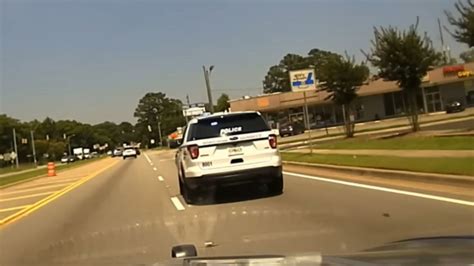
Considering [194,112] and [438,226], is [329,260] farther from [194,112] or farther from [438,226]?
[194,112]

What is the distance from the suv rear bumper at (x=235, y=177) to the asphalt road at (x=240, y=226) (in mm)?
503

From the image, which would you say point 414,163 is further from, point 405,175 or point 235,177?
point 235,177

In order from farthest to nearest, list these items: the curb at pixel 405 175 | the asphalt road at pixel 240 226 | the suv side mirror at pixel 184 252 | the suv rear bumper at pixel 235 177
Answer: the suv rear bumper at pixel 235 177
the curb at pixel 405 175
the asphalt road at pixel 240 226
the suv side mirror at pixel 184 252

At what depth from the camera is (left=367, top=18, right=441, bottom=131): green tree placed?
1221 inches

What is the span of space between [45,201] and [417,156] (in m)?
11.5

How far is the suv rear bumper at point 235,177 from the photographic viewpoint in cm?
1379

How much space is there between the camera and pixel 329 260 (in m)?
3.72

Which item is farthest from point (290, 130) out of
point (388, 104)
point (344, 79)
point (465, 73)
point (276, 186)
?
point (276, 186)

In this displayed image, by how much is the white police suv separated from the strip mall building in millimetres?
51649

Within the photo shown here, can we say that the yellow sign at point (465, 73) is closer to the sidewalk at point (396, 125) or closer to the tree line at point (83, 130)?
the sidewalk at point (396, 125)

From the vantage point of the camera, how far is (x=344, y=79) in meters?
37.2

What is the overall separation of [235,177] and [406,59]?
1956 centimetres

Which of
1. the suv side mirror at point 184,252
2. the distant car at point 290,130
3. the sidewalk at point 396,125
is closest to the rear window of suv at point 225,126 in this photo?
the suv side mirror at point 184,252

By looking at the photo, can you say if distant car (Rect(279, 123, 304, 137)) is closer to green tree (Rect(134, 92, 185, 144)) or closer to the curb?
the curb
